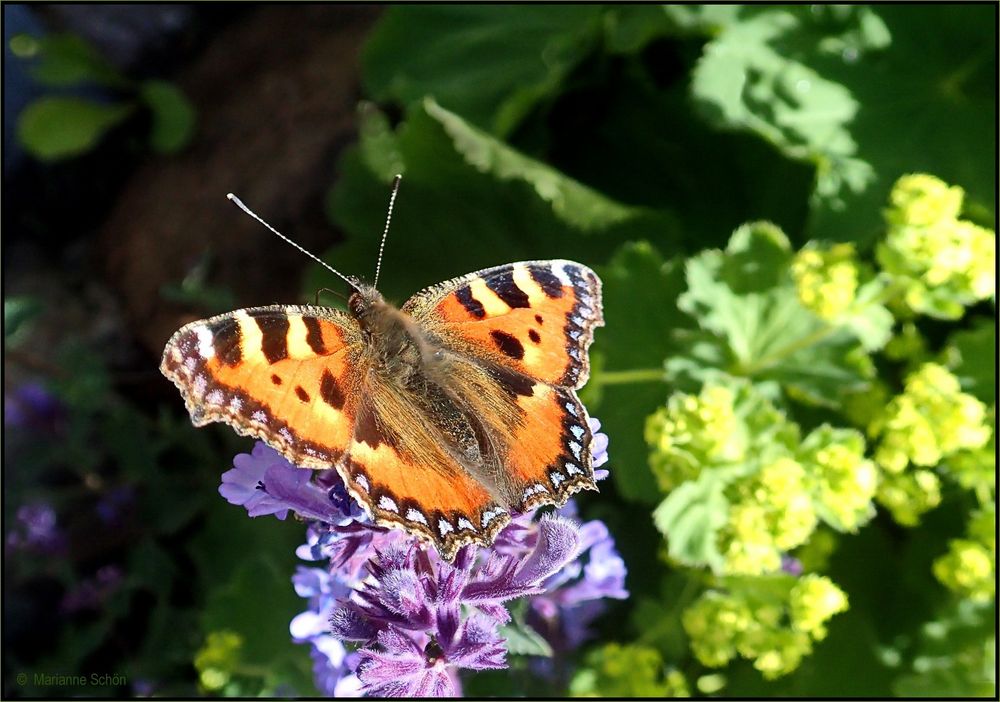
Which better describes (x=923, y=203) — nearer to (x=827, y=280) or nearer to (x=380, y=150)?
(x=827, y=280)

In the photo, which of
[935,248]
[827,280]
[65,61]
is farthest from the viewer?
[65,61]

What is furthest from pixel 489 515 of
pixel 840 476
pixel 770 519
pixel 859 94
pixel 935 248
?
pixel 859 94

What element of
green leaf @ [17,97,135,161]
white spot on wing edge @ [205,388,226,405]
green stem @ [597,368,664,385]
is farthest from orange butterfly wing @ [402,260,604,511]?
green leaf @ [17,97,135,161]

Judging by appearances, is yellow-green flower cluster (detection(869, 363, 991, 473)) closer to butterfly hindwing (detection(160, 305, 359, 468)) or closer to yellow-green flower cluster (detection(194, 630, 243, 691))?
butterfly hindwing (detection(160, 305, 359, 468))

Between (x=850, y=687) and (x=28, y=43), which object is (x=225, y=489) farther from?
(x=28, y=43)

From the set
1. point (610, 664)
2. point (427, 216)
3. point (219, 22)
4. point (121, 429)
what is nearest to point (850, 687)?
point (610, 664)

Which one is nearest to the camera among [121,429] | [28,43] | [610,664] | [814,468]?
[814,468]
